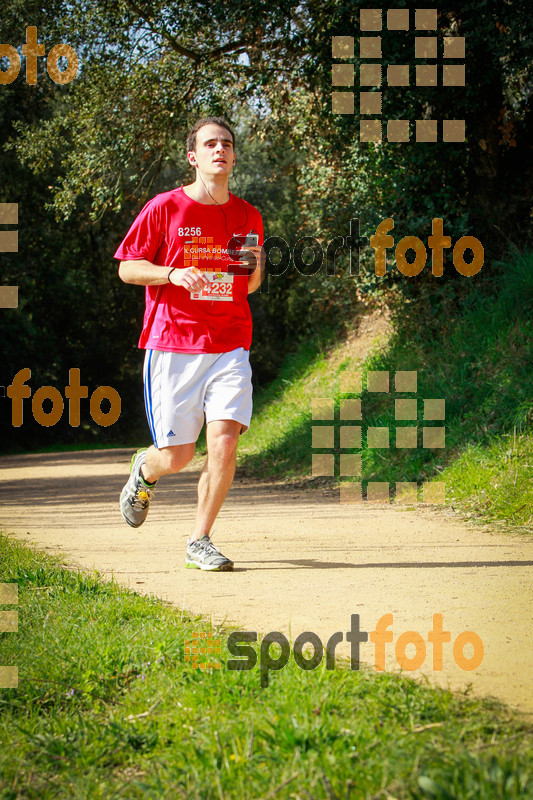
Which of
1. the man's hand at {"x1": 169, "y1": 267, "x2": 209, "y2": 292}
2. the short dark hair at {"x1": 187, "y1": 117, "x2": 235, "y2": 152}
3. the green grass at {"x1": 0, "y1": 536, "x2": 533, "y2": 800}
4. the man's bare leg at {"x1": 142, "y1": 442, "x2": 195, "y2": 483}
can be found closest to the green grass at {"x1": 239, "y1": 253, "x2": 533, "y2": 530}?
the man's bare leg at {"x1": 142, "y1": 442, "x2": 195, "y2": 483}

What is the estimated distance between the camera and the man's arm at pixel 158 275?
179 inches

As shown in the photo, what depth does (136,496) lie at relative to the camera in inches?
206

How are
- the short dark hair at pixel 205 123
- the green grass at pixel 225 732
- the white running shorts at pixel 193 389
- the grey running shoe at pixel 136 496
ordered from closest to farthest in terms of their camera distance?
the green grass at pixel 225 732, the white running shorts at pixel 193 389, the short dark hair at pixel 205 123, the grey running shoe at pixel 136 496

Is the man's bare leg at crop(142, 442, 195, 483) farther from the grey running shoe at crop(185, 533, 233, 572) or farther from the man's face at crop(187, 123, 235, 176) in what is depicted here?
the man's face at crop(187, 123, 235, 176)

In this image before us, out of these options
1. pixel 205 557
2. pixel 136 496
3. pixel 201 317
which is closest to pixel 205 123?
Result: pixel 201 317

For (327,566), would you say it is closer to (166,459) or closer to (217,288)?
(166,459)

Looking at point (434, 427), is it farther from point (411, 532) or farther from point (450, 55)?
point (450, 55)

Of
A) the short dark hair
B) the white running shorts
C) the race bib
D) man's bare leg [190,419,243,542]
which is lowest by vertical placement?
man's bare leg [190,419,243,542]

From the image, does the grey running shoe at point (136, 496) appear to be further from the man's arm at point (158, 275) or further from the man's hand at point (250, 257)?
the man's hand at point (250, 257)

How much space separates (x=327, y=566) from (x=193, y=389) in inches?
49.0

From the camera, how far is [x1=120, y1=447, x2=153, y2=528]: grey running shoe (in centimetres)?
522

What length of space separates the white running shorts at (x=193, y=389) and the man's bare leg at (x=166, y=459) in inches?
2.2

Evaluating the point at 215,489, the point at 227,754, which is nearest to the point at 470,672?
the point at 227,754

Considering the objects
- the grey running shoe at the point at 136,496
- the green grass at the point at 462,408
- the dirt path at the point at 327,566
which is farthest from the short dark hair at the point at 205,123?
the green grass at the point at 462,408
